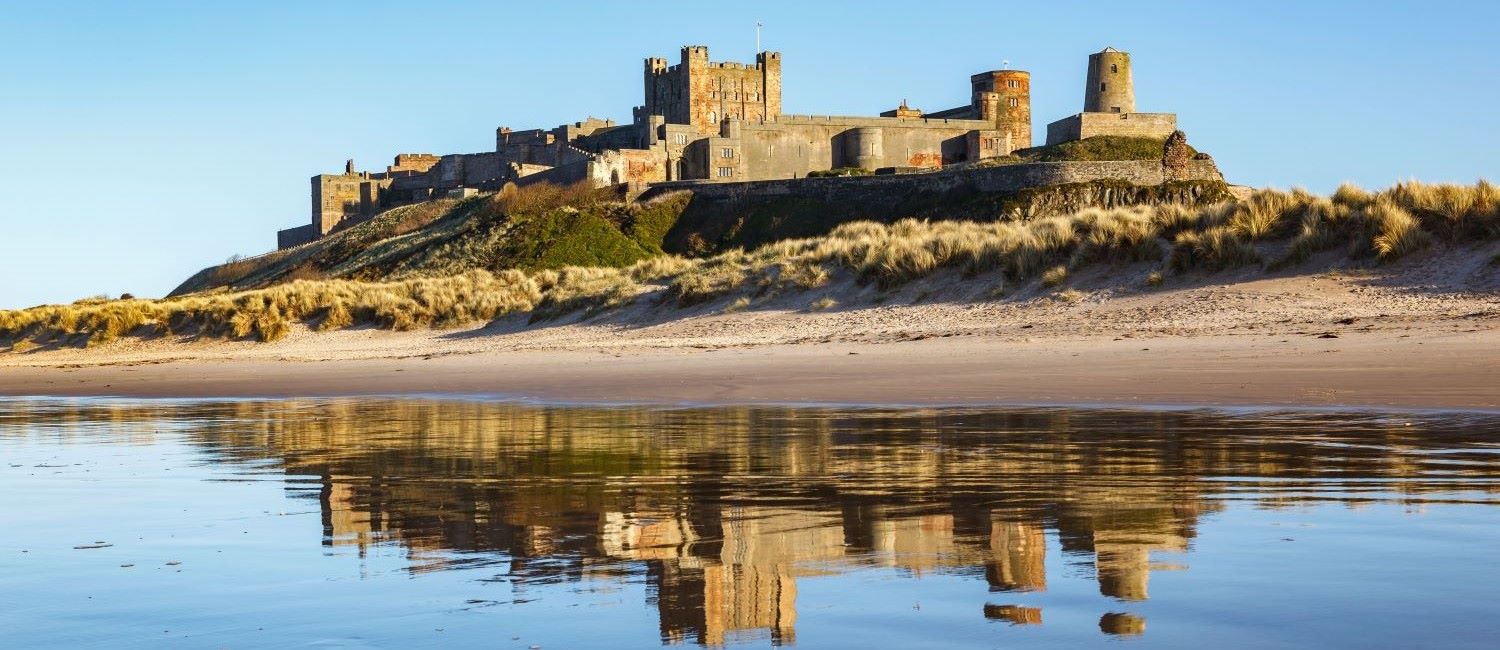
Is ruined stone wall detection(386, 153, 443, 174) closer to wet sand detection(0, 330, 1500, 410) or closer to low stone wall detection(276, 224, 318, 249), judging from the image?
low stone wall detection(276, 224, 318, 249)

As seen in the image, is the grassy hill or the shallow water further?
the grassy hill

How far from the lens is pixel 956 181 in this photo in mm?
60438

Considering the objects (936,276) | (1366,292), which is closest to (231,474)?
(1366,292)

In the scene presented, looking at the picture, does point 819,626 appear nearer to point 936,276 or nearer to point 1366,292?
point 1366,292

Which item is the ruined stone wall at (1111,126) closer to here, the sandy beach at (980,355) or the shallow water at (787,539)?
the sandy beach at (980,355)

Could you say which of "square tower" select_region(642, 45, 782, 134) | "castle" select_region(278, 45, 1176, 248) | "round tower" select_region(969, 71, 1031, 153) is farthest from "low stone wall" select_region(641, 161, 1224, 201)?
"round tower" select_region(969, 71, 1031, 153)

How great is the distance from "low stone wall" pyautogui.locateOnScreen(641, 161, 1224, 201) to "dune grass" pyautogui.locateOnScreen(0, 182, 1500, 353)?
23.9 meters

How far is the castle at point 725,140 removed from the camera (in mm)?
79875

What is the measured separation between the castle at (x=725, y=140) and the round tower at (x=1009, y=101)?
81 mm

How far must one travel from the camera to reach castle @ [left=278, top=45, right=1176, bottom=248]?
79.9 meters

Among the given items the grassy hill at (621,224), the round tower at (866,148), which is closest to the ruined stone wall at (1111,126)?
the round tower at (866,148)

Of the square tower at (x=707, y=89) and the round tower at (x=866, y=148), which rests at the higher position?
the square tower at (x=707, y=89)

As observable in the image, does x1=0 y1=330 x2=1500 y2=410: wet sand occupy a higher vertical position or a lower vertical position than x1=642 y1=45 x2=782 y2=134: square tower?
lower

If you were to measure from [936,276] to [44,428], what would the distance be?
1415cm
